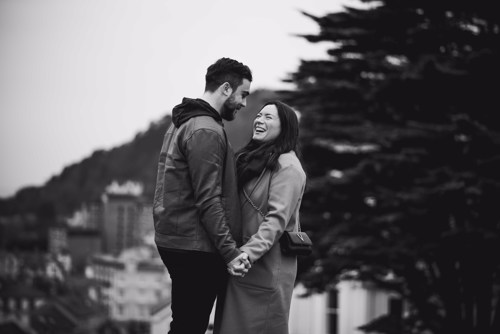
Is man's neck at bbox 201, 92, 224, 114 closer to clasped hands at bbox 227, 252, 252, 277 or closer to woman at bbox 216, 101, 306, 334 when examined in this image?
woman at bbox 216, 101, 306, 334

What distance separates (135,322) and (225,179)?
27472mm

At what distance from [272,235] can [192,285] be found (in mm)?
432

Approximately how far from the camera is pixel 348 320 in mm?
21906

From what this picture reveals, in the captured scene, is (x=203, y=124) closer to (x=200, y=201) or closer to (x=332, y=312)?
(x=200, y=201)

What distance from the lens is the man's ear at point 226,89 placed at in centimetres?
289

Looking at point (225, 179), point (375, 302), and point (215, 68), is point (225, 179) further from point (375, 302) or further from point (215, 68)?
point (375, 302)

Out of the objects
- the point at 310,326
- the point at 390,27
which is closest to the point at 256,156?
the point at 390,27

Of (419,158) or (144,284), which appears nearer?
(419,158)

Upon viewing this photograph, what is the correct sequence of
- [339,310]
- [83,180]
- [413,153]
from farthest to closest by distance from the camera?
[83,180] → [339,310] → [413,153]

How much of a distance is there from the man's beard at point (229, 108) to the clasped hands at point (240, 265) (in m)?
0.68

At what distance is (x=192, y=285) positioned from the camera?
281cm

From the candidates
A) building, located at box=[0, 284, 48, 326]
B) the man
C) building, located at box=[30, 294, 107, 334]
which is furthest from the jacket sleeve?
building, located at box=[0, 284, 48, 326]

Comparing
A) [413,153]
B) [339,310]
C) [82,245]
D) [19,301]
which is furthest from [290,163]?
[82,245]

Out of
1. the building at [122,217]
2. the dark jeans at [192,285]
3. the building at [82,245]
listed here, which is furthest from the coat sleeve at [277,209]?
the building at [122,217]
